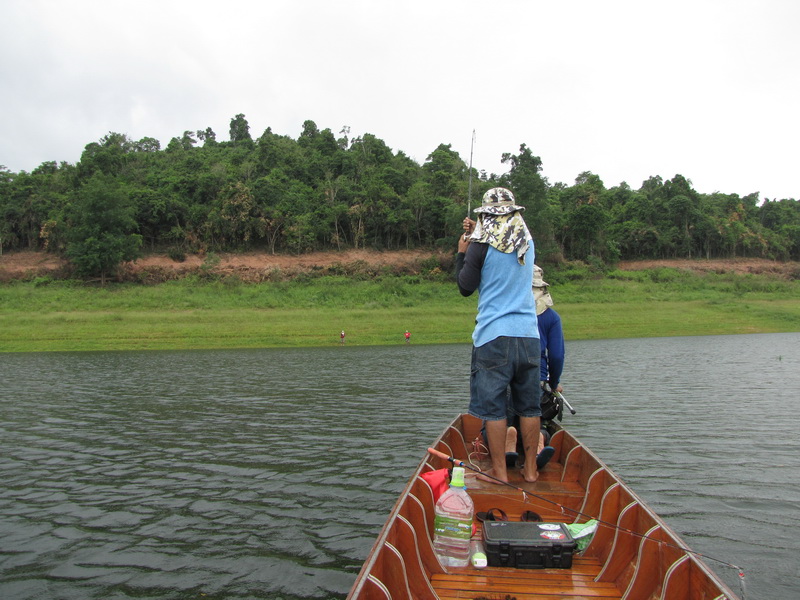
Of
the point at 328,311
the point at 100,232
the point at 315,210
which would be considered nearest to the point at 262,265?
the point at 315,210

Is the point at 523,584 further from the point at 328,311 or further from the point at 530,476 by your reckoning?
the point at 328,311

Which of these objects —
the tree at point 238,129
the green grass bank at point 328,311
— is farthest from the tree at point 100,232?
the tree at point 238,129

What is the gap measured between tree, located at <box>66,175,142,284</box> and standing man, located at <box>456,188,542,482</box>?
62.7 meters

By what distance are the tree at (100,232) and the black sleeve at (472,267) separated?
205ft

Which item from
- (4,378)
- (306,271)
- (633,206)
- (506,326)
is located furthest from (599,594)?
(633,206)

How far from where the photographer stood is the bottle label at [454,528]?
16.0ft

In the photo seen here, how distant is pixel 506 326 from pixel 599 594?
2.54m

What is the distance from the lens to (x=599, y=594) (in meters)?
4.33

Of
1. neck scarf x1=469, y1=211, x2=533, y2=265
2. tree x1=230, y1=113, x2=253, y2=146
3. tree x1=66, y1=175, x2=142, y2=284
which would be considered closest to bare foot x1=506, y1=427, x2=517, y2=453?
neck scarf x1=469, y1=211, x2=533, y2=265

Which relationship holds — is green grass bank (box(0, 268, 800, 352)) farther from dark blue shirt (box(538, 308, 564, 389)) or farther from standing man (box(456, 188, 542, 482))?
standing man (box(456, 188, 542, 482))

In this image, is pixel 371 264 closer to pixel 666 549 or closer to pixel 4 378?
pixel 4 378

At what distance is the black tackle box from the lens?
466 cm

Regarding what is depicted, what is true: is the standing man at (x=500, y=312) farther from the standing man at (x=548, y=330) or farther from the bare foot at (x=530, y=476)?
the standing man at (x=548, y=330)

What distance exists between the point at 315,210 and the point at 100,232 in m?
27.0
